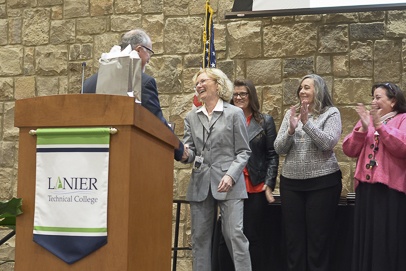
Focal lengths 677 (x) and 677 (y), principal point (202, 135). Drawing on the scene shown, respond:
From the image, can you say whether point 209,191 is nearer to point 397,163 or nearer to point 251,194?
point 251,194

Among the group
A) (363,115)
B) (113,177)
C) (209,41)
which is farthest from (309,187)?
(113,177)

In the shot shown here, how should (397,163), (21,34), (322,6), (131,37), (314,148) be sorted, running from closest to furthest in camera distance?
1. (131,37)
2. (397,163)
3. (314,148)
4. (322,6)
5. (21,34)

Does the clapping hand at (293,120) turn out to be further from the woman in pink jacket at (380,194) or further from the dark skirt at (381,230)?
the dark skirt at (381,230)

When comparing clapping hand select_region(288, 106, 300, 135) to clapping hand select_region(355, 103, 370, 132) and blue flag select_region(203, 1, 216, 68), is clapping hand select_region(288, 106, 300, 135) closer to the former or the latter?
clapping hand select_region(355, 103, 370, 132)

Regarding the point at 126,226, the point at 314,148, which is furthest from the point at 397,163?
the point at 126,226

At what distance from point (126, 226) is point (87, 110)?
1.46 ft

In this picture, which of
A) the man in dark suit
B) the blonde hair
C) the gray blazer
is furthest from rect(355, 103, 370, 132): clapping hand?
the man in dark suit

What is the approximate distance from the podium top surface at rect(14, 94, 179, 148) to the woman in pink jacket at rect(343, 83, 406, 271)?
222 centimetres

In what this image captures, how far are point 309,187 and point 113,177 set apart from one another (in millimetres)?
2414

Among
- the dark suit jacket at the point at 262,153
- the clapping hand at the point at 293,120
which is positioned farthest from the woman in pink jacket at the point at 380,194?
the dark suit jacket at the point at 262,153

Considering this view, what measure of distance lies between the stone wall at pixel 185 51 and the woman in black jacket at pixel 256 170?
1.31 meters

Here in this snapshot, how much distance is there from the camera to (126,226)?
238 cm

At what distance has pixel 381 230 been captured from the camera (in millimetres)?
4316

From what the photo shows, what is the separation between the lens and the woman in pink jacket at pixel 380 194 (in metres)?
4.29
